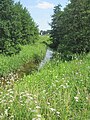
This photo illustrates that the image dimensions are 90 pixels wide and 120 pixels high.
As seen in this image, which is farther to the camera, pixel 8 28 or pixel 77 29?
pixel 8 28

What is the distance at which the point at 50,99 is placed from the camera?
31.1 feet

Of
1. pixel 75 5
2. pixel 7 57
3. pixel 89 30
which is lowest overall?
pixel 7 57

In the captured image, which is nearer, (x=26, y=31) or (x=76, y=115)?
(x=76, y=115)

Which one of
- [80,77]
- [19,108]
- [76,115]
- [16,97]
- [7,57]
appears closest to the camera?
[76,115]

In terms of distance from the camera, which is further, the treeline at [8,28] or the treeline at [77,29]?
the treeline at [8,28]

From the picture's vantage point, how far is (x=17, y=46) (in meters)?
41.2

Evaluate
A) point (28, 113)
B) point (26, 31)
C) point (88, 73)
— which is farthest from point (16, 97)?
point (26, 31)

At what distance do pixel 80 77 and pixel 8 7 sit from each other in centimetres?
2746

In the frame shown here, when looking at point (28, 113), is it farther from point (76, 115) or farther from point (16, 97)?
point (16, 97)

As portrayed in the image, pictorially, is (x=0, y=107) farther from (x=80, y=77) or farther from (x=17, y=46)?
(x=17, y=46)

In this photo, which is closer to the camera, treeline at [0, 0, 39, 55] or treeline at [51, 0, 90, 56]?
treeline at [51, 0, 90, 56]

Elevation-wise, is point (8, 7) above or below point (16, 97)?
Answer: above

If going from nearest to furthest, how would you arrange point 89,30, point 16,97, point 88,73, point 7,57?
point 16,97 < point 88,73 < point 89,30 < point 7,57

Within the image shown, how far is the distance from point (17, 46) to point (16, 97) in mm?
31256
